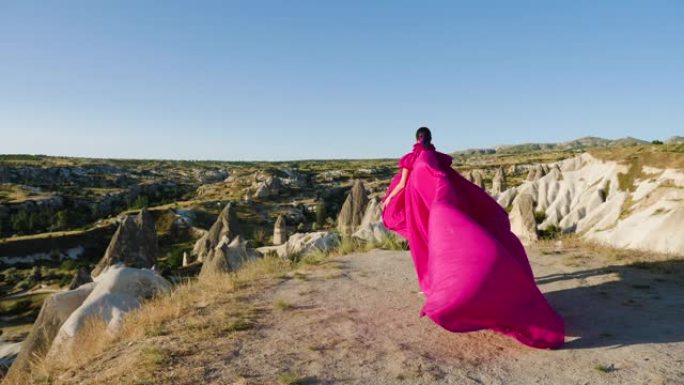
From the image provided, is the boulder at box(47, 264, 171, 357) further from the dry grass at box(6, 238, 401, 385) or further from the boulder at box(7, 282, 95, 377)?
the dry grass at box(6, 238, 401, 385)

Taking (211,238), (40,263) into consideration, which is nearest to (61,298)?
(211,238)

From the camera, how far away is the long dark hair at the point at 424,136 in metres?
7.69

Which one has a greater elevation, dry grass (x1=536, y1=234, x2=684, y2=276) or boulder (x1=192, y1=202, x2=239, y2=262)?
dry grass (x1=536, y1=234, x2=684, y2=276)

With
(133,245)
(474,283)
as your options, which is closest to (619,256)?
(474,283)

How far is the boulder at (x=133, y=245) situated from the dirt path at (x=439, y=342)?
29758 millimetres

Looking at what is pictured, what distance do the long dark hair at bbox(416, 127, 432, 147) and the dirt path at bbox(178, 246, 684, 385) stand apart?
7.65ft

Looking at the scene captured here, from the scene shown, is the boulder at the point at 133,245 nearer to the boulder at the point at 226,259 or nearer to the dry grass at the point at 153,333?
the boulder at the point at 226,259

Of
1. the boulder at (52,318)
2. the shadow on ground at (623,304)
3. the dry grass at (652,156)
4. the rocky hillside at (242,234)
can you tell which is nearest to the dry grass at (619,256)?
the shadow on ground at (623,304)

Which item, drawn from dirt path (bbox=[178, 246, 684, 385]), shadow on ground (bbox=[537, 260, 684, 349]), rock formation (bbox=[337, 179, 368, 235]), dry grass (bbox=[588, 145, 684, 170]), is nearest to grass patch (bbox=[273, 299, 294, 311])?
dirt path (bbox=[178, 246, 684, 385])

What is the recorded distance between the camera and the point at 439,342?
594cm

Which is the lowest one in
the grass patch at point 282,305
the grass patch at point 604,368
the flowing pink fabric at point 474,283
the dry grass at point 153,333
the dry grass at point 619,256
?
the dry grass at point 153,333

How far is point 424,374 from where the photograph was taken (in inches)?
199

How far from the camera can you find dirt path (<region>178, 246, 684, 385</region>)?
5012mm

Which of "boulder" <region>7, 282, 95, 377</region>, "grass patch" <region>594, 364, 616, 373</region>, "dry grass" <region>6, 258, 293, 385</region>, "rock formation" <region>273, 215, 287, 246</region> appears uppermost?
"grass patch" <region>594, 364, 616, 373</region>
